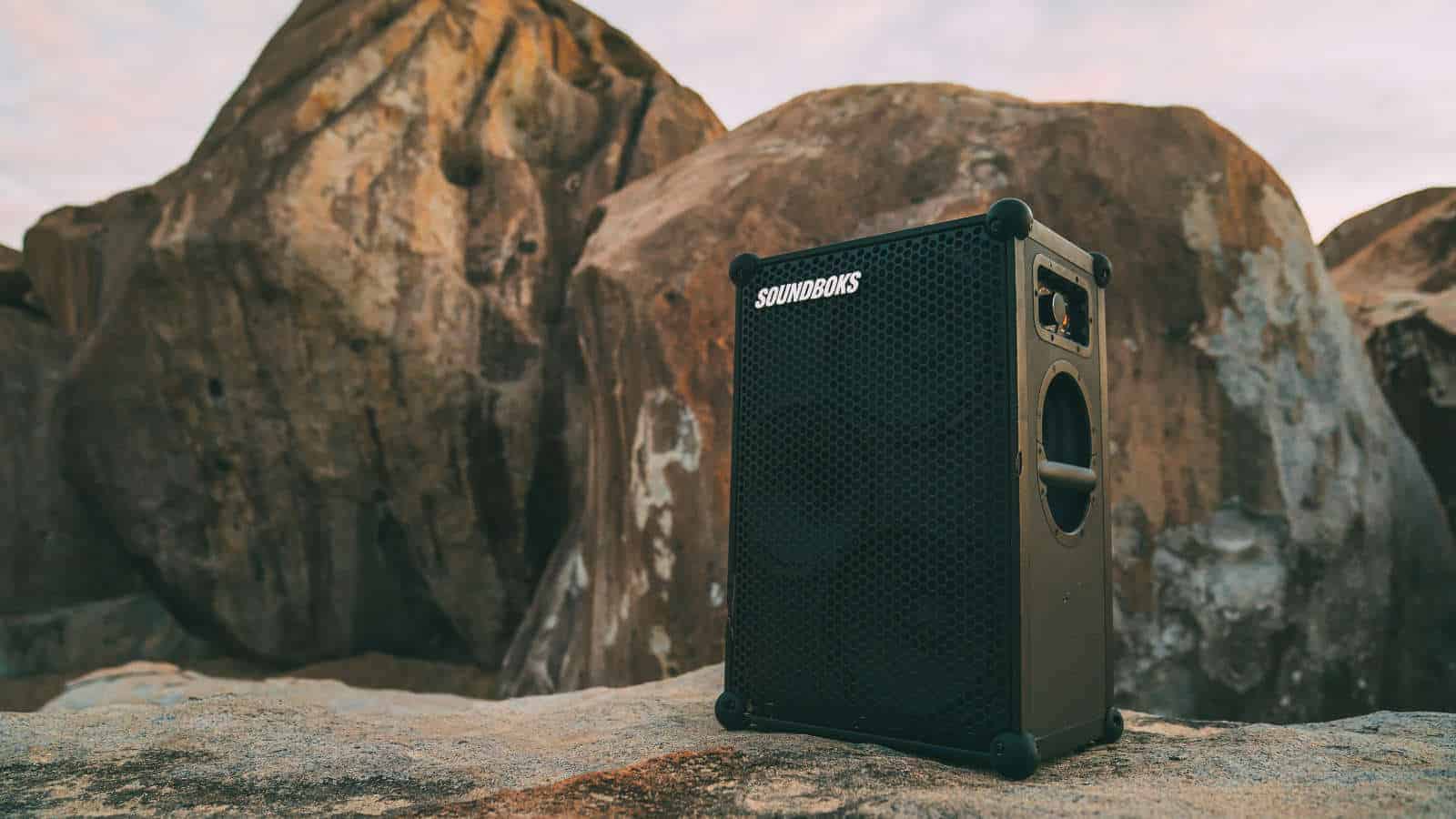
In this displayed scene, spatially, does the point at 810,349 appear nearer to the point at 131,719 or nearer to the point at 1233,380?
the point at 131,719

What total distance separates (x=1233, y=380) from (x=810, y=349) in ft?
7.80

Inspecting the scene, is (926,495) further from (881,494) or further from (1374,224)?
(1374,224)

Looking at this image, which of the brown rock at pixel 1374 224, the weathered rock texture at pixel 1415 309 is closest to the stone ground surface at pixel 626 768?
the weathered rock texture at pixel 1415 309

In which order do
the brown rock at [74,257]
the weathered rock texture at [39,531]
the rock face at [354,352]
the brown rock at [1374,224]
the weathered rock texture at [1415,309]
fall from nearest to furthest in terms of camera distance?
the weathered rock texture at [1415,309] < the rock face at [354,352] < the weathered rock texture at [39,531] < the brown rock at [1374,224] < the brown rock at [74,257]

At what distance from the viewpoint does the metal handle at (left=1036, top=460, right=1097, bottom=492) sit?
1.54 meters

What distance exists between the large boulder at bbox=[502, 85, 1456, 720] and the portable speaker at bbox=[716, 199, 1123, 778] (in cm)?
179

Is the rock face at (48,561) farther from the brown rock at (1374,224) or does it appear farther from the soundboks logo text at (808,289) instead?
the brown rock at (1374,224)

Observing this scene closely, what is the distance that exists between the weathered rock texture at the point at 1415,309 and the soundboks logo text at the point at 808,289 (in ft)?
13.5

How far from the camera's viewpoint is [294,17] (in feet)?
22.2

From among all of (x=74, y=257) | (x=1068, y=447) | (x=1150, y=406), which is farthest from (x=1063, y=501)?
(x=74, y=257)

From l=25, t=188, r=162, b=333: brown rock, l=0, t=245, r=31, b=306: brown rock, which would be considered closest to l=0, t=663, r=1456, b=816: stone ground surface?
l=25, t=188, r=162, b=333: brown rock

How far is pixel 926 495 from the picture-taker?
1548 mm

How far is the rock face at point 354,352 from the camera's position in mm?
5590

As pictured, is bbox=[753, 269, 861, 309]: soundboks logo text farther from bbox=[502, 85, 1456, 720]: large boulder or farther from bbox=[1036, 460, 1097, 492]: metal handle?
bbox=[502, 85, 1456, 720]: large boulder
